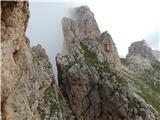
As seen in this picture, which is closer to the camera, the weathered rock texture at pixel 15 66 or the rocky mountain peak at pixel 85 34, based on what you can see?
the weathered rock texture at pixel 15 66

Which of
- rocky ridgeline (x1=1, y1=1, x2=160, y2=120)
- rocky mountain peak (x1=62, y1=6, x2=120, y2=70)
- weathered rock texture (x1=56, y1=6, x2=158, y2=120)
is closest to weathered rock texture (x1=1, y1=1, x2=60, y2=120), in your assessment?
rocky ridgeline (x1=1, y1=1, x2=160, y2=120)

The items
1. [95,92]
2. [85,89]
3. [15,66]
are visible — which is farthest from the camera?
[85,89]

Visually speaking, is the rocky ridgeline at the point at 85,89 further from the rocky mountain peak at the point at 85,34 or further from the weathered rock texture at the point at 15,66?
the weathered rock texture at the point at 15,66

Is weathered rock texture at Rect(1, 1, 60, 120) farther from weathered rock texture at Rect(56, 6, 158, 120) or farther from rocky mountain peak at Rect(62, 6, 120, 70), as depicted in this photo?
rocky mountain peak at Rect(62, 6, 120, 70)

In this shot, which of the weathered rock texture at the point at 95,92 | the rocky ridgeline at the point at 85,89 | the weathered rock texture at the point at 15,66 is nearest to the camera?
the weathered rock texture at the point at 15,66

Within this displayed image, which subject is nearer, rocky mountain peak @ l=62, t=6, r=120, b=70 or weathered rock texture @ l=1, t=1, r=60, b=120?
weathered rock texture @ l=1, t=1, r=60, b=120

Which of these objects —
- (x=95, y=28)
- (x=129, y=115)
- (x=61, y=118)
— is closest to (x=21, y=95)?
(x=61, y=118)

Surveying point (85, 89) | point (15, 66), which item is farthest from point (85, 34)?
point (15, 66)

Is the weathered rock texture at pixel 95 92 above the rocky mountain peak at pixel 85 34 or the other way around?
the other way around

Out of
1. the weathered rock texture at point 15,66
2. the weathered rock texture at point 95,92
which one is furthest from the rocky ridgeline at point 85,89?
the weathered rock texture at point 15,66

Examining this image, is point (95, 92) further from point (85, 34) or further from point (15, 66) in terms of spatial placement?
point (85, 34)

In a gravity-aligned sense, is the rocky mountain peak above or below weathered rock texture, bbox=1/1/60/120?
above

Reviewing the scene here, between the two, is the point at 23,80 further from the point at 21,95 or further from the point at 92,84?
the point at 92,84

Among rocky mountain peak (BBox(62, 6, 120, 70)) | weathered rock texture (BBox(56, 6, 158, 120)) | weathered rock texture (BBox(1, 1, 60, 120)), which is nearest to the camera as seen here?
weathered rock texture (BBox(1, 1, 60, 120))
